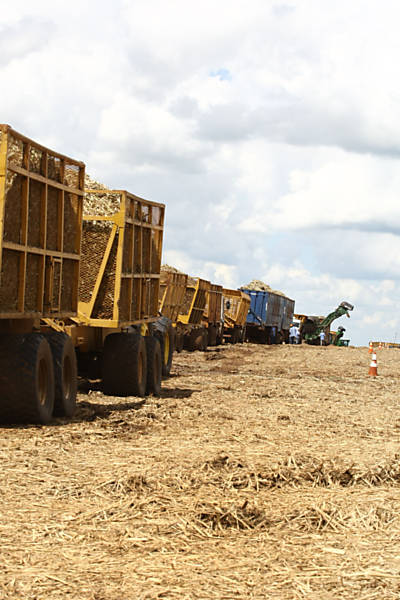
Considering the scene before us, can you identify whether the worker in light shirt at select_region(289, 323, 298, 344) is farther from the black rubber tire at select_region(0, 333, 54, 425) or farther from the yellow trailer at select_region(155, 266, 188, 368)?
the black rubber tire at select_region(0, 333, 54, 425)

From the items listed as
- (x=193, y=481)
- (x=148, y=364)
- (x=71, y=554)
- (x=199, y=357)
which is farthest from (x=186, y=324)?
(x=71, y=554)

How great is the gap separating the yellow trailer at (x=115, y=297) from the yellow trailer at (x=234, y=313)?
30.2 metres

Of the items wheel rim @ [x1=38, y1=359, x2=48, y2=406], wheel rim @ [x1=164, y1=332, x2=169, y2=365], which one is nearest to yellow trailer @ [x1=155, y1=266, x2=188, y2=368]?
wheel rim @ [x1=164, y1=332, x2=169, y2=365]

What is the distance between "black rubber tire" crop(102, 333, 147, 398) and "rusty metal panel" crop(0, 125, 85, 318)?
2228 millimetres

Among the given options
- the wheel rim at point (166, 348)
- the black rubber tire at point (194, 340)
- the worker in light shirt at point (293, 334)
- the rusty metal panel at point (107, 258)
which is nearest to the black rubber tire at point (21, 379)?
the rusty metal panel at point (107, 258)

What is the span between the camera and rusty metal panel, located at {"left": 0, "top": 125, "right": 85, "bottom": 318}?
1009 centimetres

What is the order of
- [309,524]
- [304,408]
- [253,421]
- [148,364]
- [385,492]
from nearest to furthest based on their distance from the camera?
[309,524]
[385,492]
[253,421]
[304,408]
[148,364]

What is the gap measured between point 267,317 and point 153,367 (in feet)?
126

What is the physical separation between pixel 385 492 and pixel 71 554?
316 cm

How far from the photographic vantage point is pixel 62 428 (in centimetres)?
1052

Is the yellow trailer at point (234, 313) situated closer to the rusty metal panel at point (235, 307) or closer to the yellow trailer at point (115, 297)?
the rusty metal panel at point (235, 307)

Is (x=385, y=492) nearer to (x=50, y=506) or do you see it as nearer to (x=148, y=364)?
(x=50, y=506)

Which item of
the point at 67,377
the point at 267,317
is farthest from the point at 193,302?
the point at 67,377

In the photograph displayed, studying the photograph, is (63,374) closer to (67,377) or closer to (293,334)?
(67,377)
